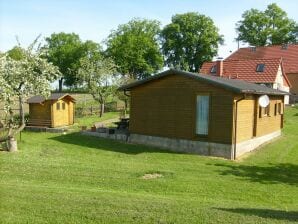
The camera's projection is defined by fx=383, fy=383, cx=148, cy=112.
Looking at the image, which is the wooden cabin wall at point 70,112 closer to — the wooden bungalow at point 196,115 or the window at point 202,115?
the wooden bungalow at point 196,115

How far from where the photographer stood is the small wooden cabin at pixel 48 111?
26.8 m

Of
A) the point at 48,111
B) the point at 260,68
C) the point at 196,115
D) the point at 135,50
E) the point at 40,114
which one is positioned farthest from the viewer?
the point at 135,50

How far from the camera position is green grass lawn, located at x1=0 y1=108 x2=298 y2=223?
27.0ft

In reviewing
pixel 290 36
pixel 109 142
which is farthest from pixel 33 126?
pixel 290 36

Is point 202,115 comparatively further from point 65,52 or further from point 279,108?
point 65,52

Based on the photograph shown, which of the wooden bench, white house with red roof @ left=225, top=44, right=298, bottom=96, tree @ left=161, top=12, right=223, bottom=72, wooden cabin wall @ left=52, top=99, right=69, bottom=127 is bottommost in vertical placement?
the wooden bench

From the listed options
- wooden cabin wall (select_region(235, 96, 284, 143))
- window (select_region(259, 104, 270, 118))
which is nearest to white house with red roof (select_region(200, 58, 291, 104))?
wooden cabin wall (select_region(235, 96, 284, 143))

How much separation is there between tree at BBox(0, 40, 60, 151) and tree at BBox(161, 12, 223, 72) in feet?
154

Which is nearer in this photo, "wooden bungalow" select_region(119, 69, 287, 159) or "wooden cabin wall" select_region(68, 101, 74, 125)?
"wooden bungalow" select_region(119, 69, 287, 159)

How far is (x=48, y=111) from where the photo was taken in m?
26.9

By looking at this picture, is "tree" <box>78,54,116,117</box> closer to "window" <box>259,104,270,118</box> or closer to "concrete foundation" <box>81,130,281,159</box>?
"concrete foundation" <box>81,130,281,159</box>

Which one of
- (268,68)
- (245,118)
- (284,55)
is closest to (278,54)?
(284,55)

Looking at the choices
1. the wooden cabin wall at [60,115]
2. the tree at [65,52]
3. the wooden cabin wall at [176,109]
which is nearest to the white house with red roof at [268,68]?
the wooden cabin wall at [60,115]

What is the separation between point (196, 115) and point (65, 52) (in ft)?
218
